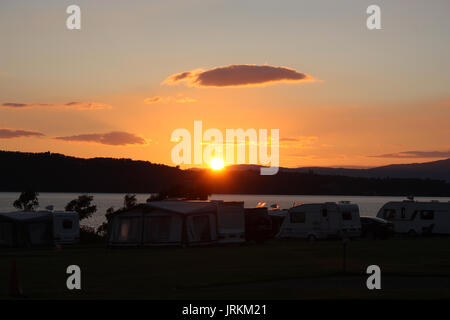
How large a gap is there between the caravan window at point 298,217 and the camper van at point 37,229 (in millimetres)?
14029

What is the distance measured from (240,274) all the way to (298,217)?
24021 millimetres

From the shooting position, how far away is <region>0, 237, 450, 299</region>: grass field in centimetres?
2014

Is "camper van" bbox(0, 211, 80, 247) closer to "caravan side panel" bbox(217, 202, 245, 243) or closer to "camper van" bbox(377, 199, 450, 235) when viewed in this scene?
"caravan side panel" bbox(217, 202, 245, 243)

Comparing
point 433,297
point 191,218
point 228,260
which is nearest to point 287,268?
point 228,260

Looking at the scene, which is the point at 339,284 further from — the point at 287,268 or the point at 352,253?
the point at 352,253

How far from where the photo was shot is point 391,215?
2163 inches

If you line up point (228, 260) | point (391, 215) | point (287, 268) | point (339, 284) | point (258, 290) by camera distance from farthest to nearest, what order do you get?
point (391, 215) → point (228, 260) → point (287, 268) → point (339, 284) → point (258, 290)

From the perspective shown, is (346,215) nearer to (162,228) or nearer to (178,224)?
(178,224)

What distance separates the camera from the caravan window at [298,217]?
49244 millimetres

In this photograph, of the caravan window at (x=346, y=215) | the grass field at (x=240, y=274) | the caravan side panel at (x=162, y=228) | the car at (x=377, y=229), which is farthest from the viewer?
the car at (x=377, y=229)

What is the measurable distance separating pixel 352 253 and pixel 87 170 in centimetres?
15971

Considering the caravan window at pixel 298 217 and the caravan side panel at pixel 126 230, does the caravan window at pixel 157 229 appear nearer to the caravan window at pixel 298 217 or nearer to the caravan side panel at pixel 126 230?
the caravan side panel at pixel 126 230

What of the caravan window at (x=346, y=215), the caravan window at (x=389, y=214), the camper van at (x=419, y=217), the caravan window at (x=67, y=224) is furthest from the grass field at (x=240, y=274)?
the caravan window at (x=389, y=214)

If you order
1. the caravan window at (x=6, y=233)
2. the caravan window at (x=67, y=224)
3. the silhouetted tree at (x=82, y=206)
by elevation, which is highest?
the silhouetted tree at (x=82, y=206)
